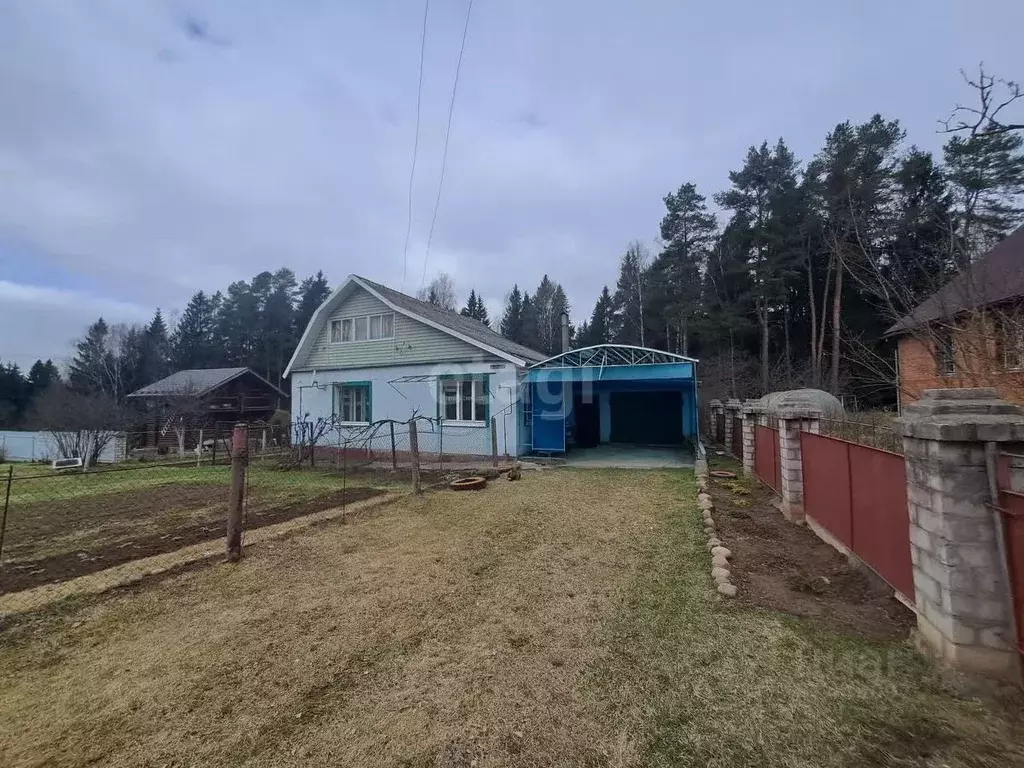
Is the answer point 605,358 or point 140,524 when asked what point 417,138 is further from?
point 140,524

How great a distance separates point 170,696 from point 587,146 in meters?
14.0

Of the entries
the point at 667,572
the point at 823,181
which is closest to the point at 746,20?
the point at 667,572

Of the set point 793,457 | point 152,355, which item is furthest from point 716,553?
point 152,355

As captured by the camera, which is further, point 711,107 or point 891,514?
point 711,107

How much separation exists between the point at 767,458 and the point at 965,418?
6.34 m

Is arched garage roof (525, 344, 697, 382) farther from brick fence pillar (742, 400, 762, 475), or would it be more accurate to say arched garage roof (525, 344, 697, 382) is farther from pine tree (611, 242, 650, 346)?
pine tree (611, 242, 650, 346)

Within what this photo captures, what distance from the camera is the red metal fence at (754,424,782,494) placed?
7.67m

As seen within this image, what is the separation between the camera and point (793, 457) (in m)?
6.54

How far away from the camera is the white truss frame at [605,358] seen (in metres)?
13.1

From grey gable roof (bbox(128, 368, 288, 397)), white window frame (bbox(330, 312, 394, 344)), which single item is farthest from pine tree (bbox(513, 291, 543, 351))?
white window frame (bbox(330, 312, 394, 344))

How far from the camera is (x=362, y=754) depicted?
222 cm

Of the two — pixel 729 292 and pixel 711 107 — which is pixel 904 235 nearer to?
pixel 729 292

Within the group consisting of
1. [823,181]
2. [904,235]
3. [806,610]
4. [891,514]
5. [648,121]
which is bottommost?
[806,610]

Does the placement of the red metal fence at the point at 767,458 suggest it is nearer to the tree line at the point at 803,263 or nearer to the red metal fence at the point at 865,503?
the red metal fence at the point at 865,503
